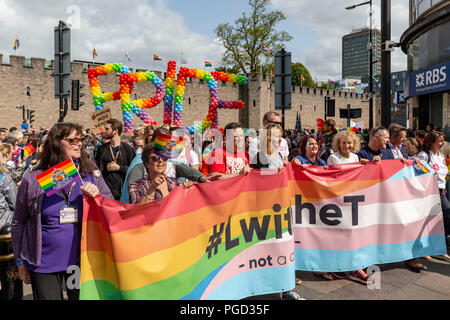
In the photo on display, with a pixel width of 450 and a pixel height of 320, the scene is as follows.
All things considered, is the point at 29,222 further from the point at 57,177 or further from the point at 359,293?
the point at 359,293

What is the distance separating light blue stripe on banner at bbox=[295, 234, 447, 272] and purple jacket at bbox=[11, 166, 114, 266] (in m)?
2.43

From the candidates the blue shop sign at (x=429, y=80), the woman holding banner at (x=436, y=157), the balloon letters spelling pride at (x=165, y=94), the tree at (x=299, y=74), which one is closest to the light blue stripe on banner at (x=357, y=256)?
the woman holding banner at (x=436, y=157)

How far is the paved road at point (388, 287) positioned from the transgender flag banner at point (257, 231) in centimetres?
19

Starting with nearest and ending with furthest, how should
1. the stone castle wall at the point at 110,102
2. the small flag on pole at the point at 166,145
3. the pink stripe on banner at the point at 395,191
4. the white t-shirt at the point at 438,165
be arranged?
the small flag on pole at the point at 166,145
the pink stripe on banner at the point at 395,191
the white t-shirt at the point at 438,165
the stone castle wall at the point at 110,102

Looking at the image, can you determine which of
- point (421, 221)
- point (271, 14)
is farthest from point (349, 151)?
point (271, 14)

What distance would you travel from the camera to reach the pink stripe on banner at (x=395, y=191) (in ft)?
12.8

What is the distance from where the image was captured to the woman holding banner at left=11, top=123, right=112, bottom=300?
7.48 feet

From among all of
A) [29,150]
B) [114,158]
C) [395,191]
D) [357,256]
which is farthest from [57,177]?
[29,150]

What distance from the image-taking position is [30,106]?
30.8 metres

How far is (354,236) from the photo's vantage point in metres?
3.81

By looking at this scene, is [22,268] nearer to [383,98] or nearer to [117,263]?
[117,263]

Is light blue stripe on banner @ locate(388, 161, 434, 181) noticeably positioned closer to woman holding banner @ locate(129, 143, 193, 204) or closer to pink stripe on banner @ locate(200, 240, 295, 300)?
pink stripe on banner @ locate(200, 240, 295, 300)

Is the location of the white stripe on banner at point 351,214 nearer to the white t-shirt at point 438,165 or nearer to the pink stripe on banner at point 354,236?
the pink stripe on banner at point 354,236

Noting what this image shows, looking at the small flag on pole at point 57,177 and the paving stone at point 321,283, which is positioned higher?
the small flag on pole at point 57,177
